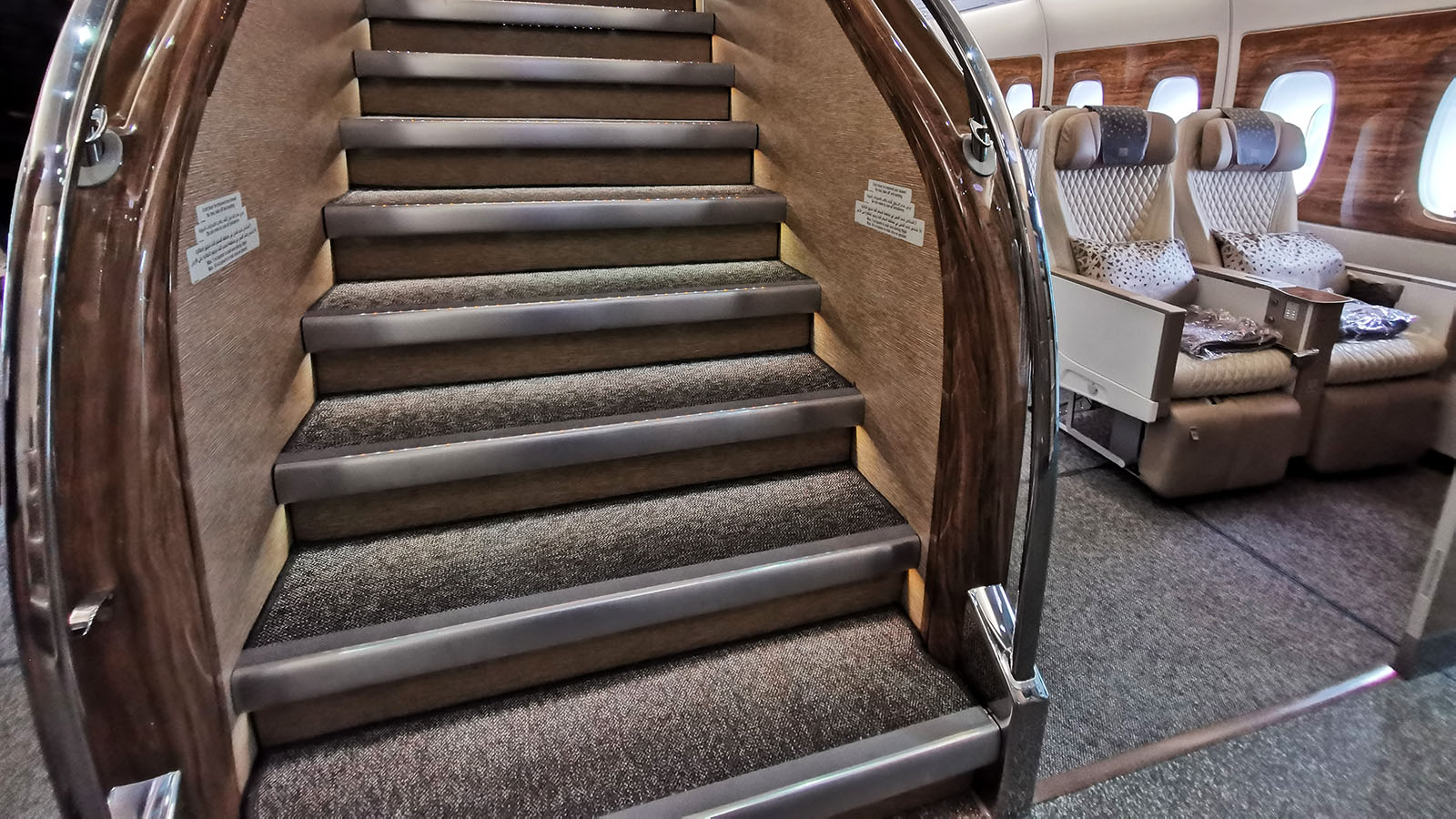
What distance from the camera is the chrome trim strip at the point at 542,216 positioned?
2154 mm

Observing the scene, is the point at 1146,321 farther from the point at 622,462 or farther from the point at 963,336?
the point at 622,462

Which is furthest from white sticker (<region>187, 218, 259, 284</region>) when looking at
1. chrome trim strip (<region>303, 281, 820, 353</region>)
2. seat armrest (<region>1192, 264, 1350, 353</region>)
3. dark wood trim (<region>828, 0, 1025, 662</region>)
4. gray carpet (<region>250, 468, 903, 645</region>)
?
seat armrest (<region>1192, 264, 1350, 353</region>)

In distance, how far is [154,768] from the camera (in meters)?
1.22

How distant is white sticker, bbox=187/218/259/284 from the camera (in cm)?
136

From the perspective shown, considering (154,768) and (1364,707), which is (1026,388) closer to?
(1364,707)

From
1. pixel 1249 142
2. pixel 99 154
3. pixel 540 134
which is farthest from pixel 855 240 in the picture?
pixel 1249 142

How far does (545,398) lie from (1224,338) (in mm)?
2771

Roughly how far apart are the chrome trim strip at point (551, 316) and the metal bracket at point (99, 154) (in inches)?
31.6

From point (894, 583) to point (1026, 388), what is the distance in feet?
2.00

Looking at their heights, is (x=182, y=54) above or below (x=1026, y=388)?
above

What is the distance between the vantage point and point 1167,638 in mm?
2334

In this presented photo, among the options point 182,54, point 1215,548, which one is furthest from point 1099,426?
point 182,54

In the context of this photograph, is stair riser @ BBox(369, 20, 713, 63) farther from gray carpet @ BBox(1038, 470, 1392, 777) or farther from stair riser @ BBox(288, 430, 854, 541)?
gray carpet @ BBox(1038, 470, 1392, 777)

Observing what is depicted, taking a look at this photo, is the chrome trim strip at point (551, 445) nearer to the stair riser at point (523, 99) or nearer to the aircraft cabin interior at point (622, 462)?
the aircraft cabin interior at point (622, 462)
